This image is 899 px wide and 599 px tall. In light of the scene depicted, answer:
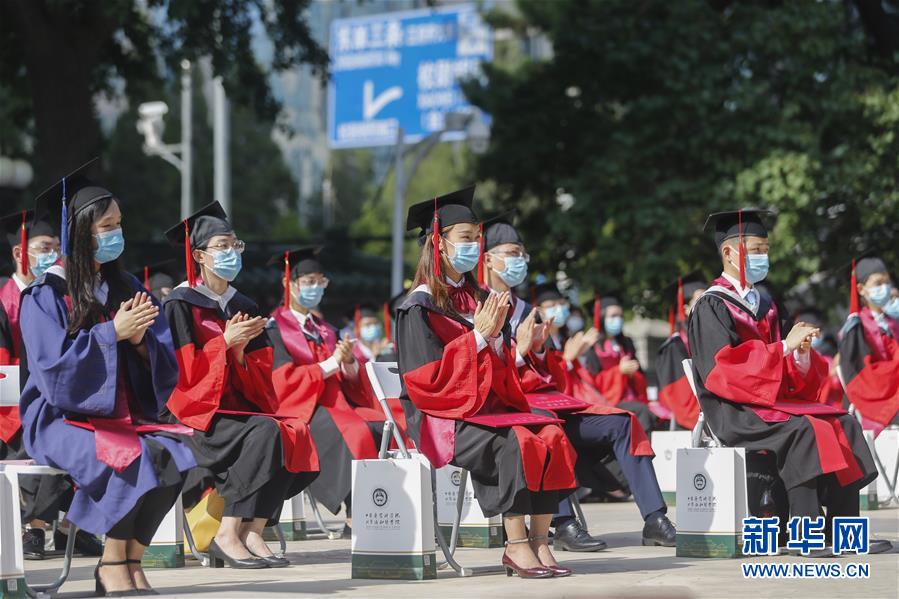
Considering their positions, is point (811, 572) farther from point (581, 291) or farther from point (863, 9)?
point (863, 9)

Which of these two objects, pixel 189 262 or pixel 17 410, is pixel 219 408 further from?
pixel 17 410

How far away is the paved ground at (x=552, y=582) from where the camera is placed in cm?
743

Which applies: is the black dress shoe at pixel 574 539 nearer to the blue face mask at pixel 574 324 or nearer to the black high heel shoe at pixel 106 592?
the black high heel shoe at pixel 106 592

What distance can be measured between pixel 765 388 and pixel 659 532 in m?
1.33

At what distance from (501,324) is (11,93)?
596 inches

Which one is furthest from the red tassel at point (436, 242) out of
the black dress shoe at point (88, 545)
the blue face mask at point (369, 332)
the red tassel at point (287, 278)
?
the blue face mask at point (369, 332)

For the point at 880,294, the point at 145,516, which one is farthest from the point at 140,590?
the point at 880,294

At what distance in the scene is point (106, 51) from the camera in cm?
2122

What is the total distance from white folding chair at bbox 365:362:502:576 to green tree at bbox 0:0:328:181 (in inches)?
342

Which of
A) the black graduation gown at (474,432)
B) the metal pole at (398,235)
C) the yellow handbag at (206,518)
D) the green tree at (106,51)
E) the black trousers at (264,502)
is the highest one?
the green tree at (106,51)

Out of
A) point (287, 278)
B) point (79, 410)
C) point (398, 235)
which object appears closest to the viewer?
point (79, 410)

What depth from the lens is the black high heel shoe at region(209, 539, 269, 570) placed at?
9.00 m

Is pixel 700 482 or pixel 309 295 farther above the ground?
pixel 309 295

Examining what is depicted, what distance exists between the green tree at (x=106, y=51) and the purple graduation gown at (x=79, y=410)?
381 inches
